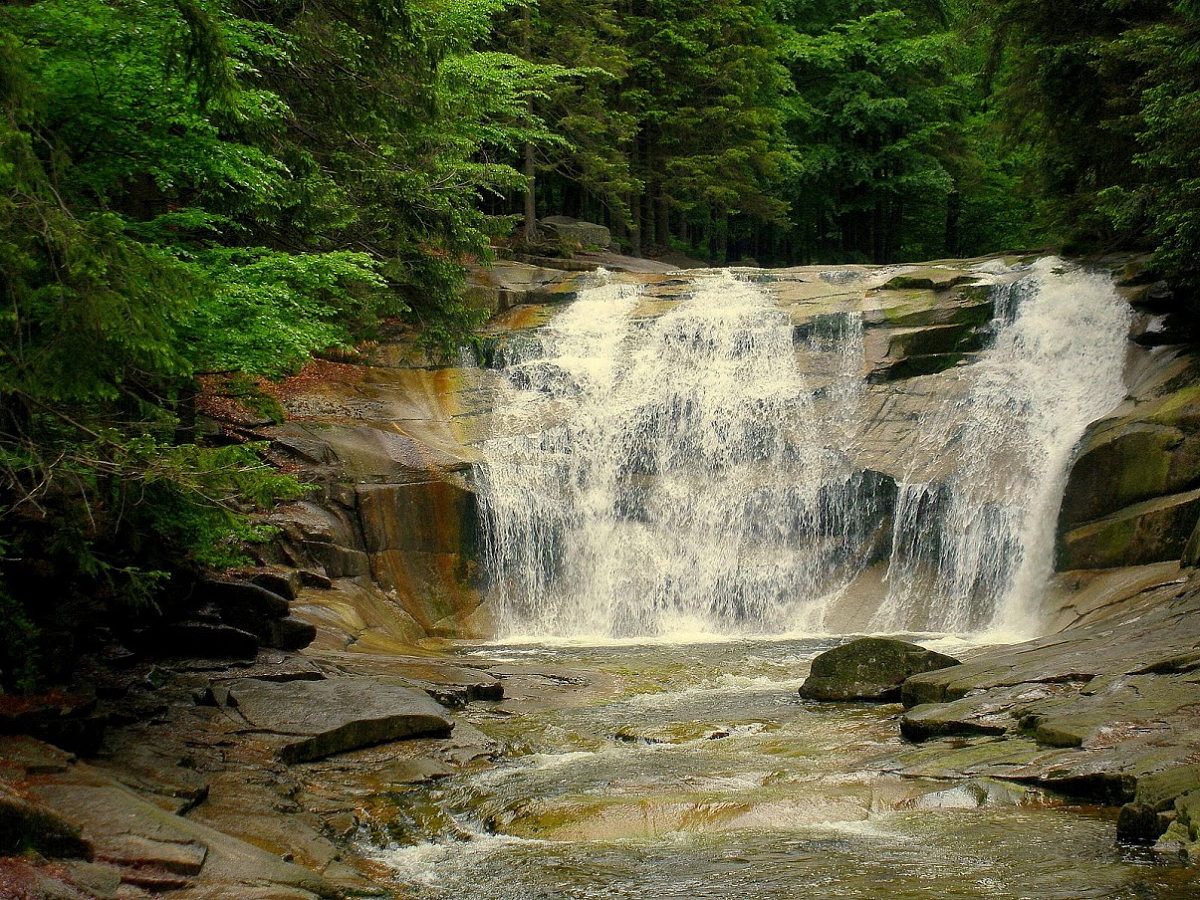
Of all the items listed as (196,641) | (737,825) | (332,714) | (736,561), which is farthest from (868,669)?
(736,561)

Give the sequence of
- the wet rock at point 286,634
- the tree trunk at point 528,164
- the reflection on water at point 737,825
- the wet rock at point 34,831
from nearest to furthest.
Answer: the wet rock at point 34,831 → the reflection on water at point 737,825 → the wet rock at point 286,634 → the tree trunk at point 528,164

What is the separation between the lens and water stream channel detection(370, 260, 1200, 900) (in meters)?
6.88

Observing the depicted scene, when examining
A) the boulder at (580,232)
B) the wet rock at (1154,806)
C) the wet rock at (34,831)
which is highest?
the boulder at (580,232)

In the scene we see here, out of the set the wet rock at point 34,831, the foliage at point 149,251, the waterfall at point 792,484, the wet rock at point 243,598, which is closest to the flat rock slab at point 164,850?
the wet rock at point 34,831

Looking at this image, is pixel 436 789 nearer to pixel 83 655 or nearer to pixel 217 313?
pixel 83 655

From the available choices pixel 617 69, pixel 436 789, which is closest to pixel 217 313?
pixel 436 789

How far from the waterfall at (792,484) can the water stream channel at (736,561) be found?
4 centimetres

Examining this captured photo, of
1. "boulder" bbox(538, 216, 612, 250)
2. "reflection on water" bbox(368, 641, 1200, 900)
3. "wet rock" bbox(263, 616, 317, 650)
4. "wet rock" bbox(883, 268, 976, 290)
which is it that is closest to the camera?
"reflection on water" bbox(368, 641, 1200, 900)

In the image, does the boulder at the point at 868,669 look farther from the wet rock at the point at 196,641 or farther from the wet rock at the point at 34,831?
the wet rock at the point at 34,831

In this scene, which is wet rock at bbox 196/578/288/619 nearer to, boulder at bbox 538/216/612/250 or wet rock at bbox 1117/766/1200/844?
wet rock at bbox 1117/766/1200/844

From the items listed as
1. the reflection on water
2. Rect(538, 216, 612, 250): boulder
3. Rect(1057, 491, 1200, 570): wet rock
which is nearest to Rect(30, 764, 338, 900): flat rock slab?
the reflection on water

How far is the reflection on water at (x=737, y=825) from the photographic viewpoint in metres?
5.67

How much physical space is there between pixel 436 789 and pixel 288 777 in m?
1.08

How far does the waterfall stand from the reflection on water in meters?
7.37
